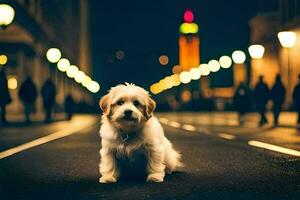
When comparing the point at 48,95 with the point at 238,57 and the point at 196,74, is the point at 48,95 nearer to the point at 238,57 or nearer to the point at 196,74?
the point at 238,57

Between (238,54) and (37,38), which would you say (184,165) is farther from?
(37,38)

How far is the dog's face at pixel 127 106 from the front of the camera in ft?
20.7

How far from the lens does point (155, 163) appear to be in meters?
6.77

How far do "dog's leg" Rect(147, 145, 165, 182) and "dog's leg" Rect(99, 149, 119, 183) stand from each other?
1.17 ft

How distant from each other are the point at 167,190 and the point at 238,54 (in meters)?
29.5

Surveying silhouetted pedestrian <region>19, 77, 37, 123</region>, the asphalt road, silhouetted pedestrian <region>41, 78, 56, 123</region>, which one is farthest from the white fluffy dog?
silhouetted pedestrian <region>41, 78, 56, 123</region>

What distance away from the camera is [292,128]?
2117cm

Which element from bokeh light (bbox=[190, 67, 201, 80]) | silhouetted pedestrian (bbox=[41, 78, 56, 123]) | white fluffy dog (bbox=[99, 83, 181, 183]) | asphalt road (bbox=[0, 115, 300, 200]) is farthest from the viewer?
bokeh light (bbox=[190, 67, 201, 80])

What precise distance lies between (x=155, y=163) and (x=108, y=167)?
1.61 ft

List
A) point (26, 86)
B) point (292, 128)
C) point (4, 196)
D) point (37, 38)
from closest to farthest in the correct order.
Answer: point (4, 196), point (292, 128), point (26, 86), point (37, 38)

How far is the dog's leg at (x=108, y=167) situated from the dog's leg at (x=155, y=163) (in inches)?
14.0

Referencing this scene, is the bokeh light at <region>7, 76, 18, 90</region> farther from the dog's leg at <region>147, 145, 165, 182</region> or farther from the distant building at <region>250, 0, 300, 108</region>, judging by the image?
the dog's leg at <region>147, 145, 165, 182</region>

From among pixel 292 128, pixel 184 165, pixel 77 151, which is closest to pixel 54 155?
pixel 77 151

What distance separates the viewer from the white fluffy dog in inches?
250
